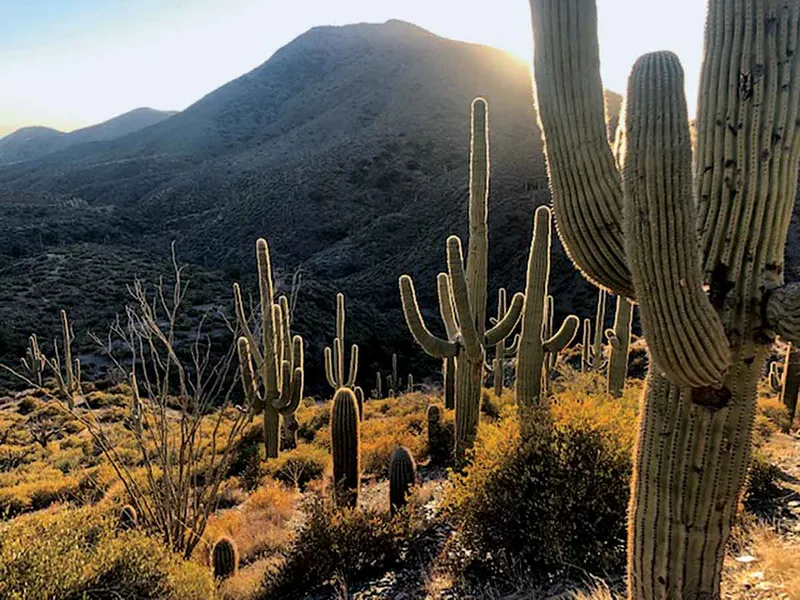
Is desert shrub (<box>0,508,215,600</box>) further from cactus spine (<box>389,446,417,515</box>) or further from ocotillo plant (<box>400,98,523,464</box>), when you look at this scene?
ocotillo plant (<box>400,98,523,464</box>)

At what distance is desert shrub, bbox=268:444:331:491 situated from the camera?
434 inches

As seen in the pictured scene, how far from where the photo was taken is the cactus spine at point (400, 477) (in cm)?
716

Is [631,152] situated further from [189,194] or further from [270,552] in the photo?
[189,194]

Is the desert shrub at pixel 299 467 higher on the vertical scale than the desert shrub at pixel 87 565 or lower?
lower

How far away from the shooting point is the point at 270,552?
7.70 m

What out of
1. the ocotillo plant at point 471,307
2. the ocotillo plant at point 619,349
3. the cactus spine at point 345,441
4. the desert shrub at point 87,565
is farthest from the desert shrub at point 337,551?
the ocotillo plant at point 619,349

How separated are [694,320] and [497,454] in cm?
355

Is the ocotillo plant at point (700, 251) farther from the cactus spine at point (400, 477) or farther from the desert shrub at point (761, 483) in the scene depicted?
the desert shrub at point (761, 483)

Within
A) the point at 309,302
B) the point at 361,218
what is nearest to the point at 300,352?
the point at 309,302

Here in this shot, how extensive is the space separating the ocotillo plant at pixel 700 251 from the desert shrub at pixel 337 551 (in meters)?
3.50

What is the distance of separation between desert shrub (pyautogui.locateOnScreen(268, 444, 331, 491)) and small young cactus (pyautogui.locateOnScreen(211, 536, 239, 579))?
158 inches

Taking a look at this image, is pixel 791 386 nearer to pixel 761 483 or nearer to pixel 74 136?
pixel 761 483

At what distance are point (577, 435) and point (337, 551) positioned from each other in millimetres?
2742

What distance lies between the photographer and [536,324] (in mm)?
8883
